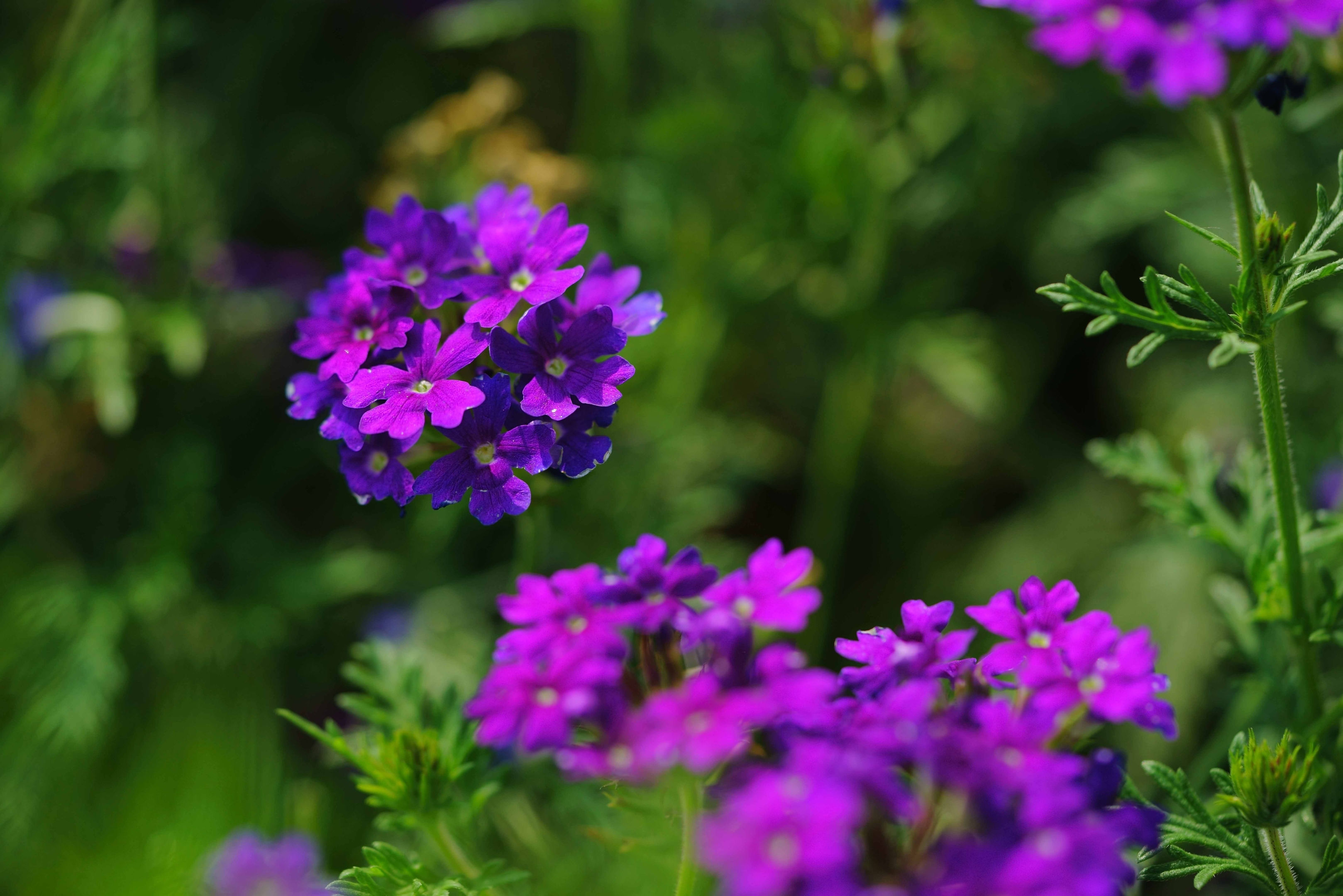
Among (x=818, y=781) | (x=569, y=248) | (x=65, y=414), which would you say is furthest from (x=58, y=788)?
(x=818, y=781)

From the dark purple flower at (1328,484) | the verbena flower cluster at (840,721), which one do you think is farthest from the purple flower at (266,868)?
the dark purple flower at (1328,484)

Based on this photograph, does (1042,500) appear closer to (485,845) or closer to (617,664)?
(485,845)

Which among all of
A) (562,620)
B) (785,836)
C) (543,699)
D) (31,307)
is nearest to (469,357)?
(562,620)

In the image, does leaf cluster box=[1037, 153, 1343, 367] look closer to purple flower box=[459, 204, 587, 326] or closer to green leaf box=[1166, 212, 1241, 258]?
green leaf box=[1166, 212, 1241, 258]

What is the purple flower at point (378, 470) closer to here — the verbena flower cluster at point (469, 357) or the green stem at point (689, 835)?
the verbena flower cluster at point (469, 357)

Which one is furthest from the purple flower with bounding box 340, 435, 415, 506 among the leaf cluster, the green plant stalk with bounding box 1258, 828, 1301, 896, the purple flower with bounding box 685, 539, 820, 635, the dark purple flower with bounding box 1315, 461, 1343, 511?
the dark purple flower with bounding box 1315, 461, 1343, 511

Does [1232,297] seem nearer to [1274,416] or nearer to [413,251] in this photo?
[1274,416]

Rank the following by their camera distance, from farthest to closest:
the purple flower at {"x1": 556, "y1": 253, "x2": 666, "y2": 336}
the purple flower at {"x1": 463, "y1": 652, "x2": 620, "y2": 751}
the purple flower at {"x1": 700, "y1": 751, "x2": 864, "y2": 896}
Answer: the purple flower at {"x1": 556, "y1": 253, "x2": 666, "y2": 336} < the purple flower at {"x1": 463, "y1": 652, "x2": 620, "y2": 751} < the purple flower at {"x1": 700, "y1": 751, "x2": 864, "y2": 896}
